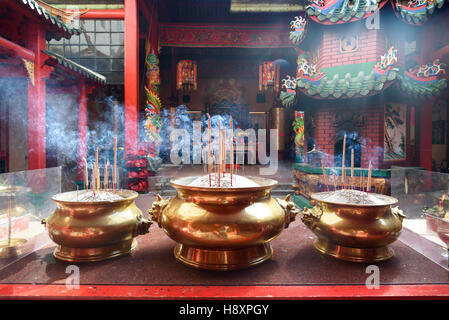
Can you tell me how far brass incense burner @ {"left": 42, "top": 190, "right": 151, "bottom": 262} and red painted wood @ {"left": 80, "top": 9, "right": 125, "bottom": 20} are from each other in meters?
6.12

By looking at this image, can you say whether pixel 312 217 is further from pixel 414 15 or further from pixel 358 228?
pixel 414 15

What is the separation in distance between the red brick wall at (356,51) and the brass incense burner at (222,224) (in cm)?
362

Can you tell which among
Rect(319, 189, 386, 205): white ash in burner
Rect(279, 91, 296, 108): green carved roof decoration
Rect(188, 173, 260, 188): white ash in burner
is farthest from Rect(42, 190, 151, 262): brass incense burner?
Rect(279, 91, 296, 108): green carved roof decoration

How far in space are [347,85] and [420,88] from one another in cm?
99

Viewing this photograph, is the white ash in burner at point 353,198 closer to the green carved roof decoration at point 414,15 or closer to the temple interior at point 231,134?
the temple interior at point 231,134

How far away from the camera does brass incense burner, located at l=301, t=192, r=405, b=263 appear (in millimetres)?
1118

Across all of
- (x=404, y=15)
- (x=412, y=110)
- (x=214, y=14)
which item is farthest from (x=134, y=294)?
(x=214, y=14)

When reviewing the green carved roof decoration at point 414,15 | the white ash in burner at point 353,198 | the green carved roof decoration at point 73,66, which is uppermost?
the green carved roof decoration at point 414,15

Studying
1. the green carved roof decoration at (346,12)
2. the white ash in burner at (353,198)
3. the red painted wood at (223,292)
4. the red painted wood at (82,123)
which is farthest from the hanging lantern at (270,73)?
the red painted wood at (223,292)

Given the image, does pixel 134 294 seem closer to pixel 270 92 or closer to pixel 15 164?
pixel 15 164

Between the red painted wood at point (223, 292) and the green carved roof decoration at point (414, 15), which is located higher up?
the green carved roof decoration at point (414, 15)

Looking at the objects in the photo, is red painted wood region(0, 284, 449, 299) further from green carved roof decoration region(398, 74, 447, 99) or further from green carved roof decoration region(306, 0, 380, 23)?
green carved roof decoration region(306, 0, 380, 23)

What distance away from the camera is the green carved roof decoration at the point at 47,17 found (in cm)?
321

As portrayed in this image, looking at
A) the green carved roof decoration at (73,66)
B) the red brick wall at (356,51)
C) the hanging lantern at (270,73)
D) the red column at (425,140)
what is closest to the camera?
the red brick wall at (356,51)
